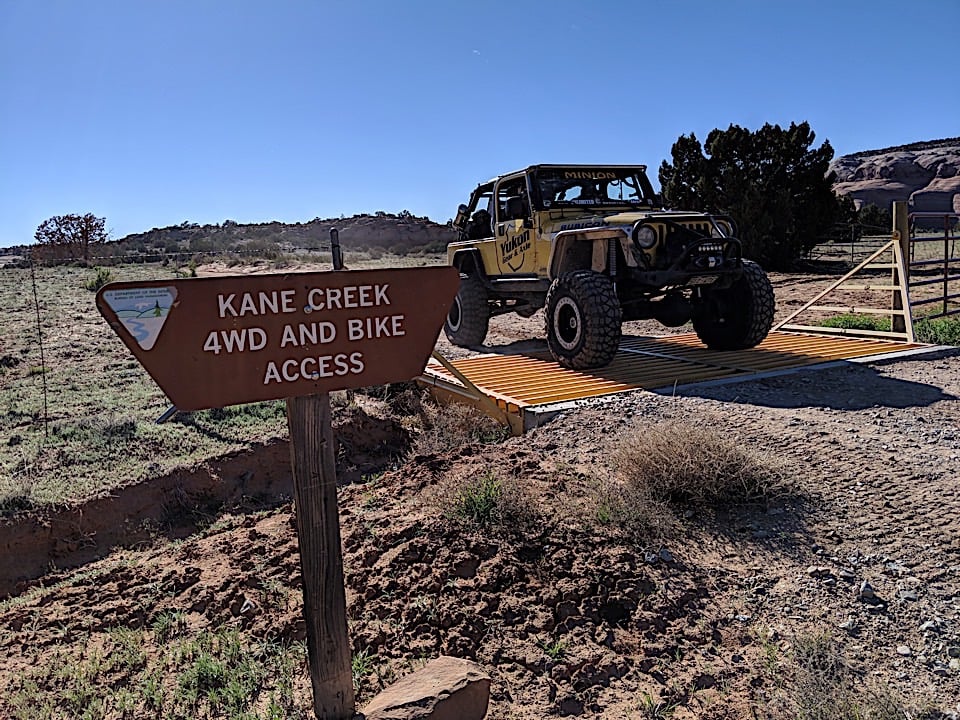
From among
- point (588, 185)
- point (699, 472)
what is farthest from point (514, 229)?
point (699, 472)

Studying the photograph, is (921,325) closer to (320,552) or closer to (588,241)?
(588,241)

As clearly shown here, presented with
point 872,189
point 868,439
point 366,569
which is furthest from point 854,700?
point 872,189

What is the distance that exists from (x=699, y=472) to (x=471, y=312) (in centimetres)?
597

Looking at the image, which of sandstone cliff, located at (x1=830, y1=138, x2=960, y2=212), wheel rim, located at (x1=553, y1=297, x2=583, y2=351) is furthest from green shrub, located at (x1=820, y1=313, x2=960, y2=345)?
sandstone cliff, located at (x1=830, y1=138, x2=960, y2=212)

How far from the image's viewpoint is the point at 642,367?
781 cm

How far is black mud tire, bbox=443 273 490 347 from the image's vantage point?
10.0 meters

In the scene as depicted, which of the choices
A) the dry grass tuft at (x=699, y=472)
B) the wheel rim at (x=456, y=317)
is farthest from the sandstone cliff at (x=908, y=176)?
the dry grass tuft at (x=699, y=472)

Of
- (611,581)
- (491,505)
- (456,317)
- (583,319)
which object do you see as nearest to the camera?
(611,581)

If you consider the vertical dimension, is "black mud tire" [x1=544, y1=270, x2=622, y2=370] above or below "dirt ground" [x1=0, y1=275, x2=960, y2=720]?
above

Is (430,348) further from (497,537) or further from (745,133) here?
(745,133)

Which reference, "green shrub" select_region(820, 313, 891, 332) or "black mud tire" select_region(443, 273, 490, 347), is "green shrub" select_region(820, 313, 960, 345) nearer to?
"green shrub" select_region(820, 313, 891, 332)

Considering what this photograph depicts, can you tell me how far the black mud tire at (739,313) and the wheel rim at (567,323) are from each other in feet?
5.63

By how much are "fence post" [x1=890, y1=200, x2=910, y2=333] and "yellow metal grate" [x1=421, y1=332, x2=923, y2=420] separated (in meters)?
0.50

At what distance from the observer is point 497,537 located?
163 inches
